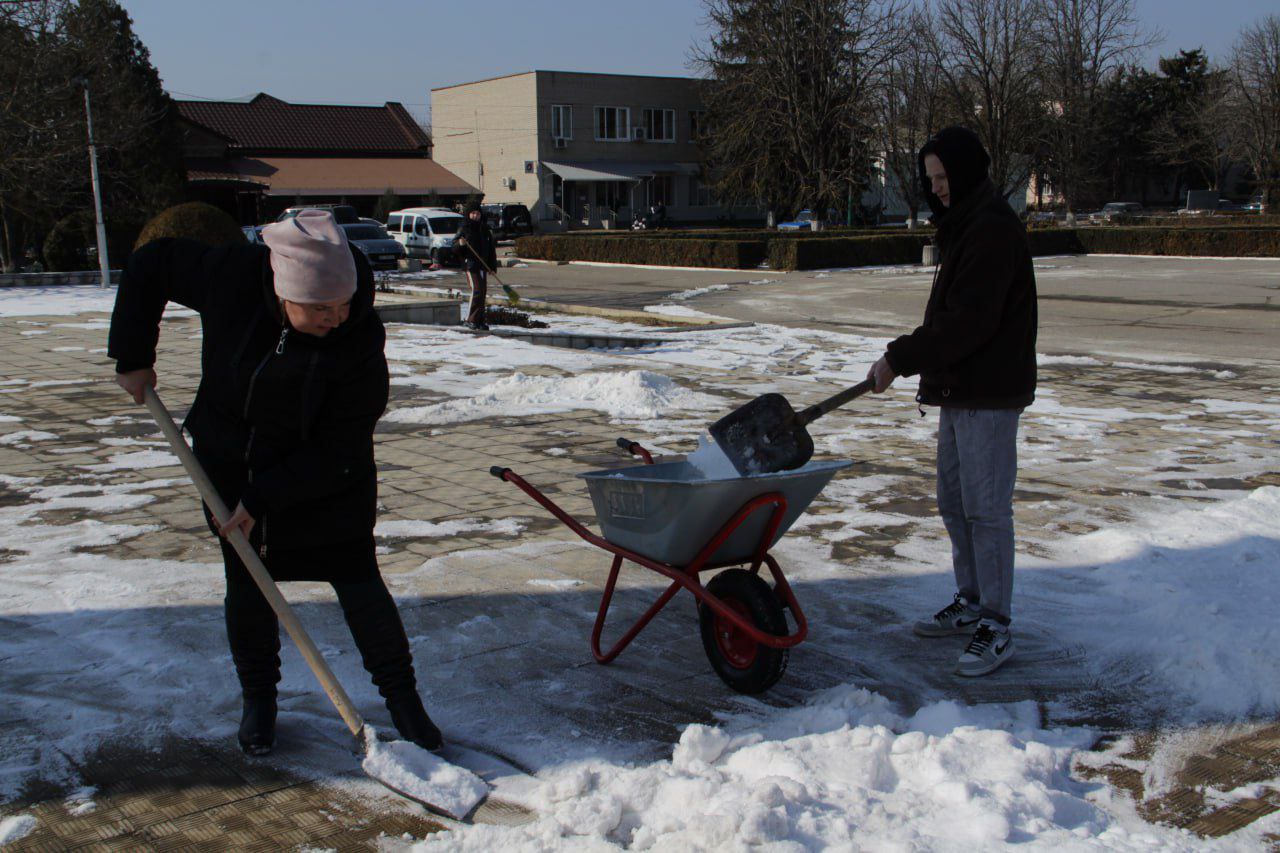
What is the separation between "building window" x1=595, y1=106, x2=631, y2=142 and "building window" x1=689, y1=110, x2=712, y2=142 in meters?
3.49

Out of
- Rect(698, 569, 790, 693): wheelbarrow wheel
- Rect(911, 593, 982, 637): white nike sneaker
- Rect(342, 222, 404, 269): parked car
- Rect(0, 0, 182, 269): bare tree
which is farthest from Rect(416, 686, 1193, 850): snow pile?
Rect(342, 222, 404, 269): parked car

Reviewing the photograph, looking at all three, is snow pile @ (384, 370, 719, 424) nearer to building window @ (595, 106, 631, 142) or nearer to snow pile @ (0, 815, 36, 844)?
snow pile @ (0, 815, 36, 844)

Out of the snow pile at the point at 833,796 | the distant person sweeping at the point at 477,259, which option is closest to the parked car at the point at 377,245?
the distant person sweeping at the point at 477,259

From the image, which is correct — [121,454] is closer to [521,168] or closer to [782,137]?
[782,137]

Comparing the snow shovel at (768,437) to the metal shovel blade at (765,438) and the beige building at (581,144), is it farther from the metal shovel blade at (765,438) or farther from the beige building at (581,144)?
the beige building at (581,144)

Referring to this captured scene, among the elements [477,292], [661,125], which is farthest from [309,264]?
[661,125]

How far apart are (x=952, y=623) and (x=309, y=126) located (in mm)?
56366

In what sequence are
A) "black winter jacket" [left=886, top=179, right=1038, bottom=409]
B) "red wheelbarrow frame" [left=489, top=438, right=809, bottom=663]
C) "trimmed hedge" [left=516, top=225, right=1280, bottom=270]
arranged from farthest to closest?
"trimmed hedge" [left=516, top=225, right=1280, bottom=270] → "black winter jacket" [left=886, top=179, right=1038, bottom=409] → "red wheelbarrow frame" [left=489, top=438, right=809, bottom=663]

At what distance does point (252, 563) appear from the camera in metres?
2.95

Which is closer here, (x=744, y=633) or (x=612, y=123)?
(x=744, y=633)

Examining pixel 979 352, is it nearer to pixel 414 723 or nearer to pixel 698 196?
pixel 414 723

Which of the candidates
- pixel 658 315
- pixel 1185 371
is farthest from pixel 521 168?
pixel 1185 371

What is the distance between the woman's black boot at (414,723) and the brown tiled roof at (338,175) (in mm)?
45918

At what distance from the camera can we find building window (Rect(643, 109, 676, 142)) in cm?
5618
